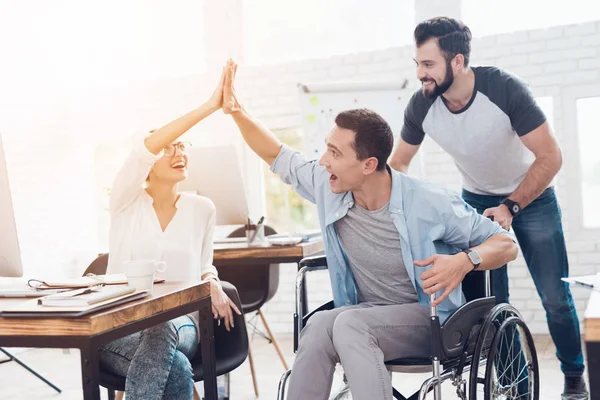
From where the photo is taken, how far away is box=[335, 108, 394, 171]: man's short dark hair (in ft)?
6.66

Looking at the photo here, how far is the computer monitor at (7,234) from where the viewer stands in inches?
67.5

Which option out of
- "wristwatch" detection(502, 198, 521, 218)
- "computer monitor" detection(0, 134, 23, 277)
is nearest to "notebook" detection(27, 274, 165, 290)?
"computer monitor" detection(0, 134, 23, 277)

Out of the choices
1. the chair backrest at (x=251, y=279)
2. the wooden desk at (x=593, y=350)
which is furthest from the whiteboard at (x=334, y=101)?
the wooden desk at (x=593, y=350)

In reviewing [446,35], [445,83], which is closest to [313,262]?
[445,83]

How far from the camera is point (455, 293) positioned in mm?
2023

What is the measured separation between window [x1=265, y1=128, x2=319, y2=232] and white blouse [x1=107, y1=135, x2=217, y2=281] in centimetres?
246

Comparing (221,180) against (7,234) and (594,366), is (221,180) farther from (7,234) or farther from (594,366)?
(594,366)

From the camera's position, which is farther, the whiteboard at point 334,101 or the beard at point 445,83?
the whiteboard at point 334,101

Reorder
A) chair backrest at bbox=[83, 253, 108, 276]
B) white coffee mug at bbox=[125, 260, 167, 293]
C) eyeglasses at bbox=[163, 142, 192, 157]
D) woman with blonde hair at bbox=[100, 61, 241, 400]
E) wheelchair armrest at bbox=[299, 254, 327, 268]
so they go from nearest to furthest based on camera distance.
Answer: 1. white coffee mug at bbox=[125, 260, 167, 293]
2. woman with blonde hair at bbox=[100, 61, 241, 400]
3. wheelchair armrest at bbox=[299, 254, 327, 268]
4. eyeglasses at bbox=[163, 142, 192, 157]
5. chair backrest at bbox=[83, 253, 108, 276]

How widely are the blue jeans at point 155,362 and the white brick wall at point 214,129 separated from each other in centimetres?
271

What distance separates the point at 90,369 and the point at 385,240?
3.01ft

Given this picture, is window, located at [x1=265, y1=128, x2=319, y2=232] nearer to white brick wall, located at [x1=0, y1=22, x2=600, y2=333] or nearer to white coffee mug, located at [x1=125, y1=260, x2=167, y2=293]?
white brick wall, located at [x1=0, y1=22, x2=600, y2=333]

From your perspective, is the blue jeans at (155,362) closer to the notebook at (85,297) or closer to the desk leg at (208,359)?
the desk leg at (208,359)

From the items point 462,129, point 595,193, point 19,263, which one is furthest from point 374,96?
point 19,263
